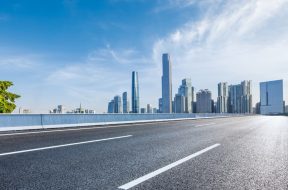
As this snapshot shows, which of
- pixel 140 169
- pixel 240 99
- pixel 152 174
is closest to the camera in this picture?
pixel 152 174

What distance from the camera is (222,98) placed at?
17450 centimetres

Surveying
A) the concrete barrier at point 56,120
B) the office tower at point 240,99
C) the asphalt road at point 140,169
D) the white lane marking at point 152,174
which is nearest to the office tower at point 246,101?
the office tower at point 240,99

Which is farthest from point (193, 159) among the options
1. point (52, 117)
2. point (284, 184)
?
point (52, 117)

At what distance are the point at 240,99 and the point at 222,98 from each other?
70.4 ft

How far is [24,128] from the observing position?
529 inches

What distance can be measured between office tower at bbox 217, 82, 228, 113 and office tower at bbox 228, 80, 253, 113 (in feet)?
20.4

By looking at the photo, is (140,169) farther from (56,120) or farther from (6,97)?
(6,97)

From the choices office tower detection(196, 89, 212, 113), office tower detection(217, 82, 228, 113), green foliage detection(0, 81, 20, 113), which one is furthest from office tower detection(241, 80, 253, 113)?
green foliage detection(0, 81, 20, 113)

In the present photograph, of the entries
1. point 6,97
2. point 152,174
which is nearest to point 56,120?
point 152,174

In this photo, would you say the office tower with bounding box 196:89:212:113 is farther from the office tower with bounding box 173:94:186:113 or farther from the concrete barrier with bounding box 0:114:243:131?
the concrete barrier with bounding box 0:114:243:131

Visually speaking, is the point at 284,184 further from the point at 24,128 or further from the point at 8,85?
the point at 8,85

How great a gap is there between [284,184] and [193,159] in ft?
6.76

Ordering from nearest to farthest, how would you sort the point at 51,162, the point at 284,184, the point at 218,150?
the point at 284,184
the point at 51,162
the point at 218,150

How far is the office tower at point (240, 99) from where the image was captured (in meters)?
184
